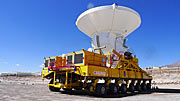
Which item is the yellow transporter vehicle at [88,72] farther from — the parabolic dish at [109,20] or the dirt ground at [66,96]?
the parabolic dish at [109,20]

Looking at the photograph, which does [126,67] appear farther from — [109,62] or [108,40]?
[108,40]

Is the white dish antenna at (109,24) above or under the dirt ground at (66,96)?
above

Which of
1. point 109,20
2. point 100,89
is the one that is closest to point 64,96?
point 100,89

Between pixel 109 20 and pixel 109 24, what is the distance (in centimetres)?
66

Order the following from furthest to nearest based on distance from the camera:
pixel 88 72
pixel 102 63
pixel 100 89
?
pixel 102 63 < pixel 100 89 < pixel 88 72

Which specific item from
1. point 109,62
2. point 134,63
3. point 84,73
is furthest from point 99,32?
point 84,73

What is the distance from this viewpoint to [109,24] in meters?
19.0

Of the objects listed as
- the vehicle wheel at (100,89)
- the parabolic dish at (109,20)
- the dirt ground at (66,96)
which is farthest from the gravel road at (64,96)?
the parabolic dish at (109,20)

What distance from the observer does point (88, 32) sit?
21.9 meters

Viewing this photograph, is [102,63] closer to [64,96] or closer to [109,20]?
[64,96]

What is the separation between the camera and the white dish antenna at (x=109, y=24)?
17891 millimetres

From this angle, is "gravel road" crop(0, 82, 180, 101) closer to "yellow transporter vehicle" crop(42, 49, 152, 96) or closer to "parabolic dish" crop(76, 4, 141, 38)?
"yellow transporter vehicle" crop(42, 49, 152, 96)

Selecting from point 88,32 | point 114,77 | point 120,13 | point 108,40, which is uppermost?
point 120,13

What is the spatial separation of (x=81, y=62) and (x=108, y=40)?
9.10 meters
